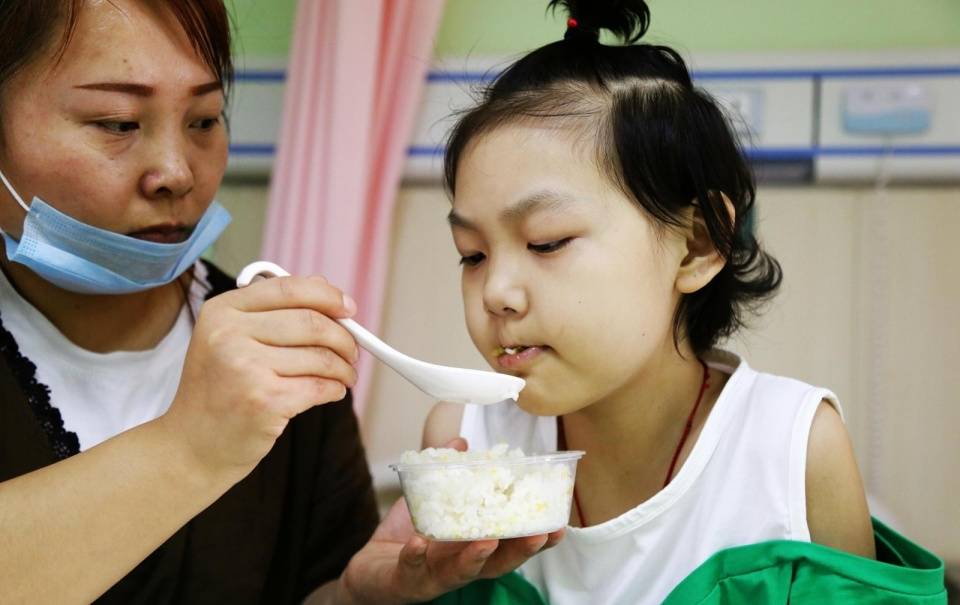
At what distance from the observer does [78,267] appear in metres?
1.37

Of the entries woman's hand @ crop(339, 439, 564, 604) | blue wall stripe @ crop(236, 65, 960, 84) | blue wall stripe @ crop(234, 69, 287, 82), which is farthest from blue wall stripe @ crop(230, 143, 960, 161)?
woman's hand @ crop(339, 439, 564, 604)

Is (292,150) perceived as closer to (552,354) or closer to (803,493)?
(552,354)

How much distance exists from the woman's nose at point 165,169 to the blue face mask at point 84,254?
3.0 inches

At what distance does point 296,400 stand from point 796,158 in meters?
1.69

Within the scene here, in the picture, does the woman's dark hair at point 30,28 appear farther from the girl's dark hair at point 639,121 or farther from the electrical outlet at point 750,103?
the electrical outlet at point 750,103

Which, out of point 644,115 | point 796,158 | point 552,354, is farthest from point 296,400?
point 796,158

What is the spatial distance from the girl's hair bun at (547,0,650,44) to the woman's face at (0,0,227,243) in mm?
570

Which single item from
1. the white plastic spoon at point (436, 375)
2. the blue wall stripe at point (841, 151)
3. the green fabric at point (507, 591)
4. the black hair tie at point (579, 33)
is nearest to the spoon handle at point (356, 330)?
the white plastic spoon at point (436, 375)

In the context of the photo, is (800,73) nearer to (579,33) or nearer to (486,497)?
(579,33)

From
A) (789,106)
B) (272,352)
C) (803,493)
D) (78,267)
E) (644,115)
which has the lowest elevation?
(803,493)

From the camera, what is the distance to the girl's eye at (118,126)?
136 cm

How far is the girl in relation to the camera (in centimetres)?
133

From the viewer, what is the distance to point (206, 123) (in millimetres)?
1482

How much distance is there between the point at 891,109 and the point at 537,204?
4.51 ft
